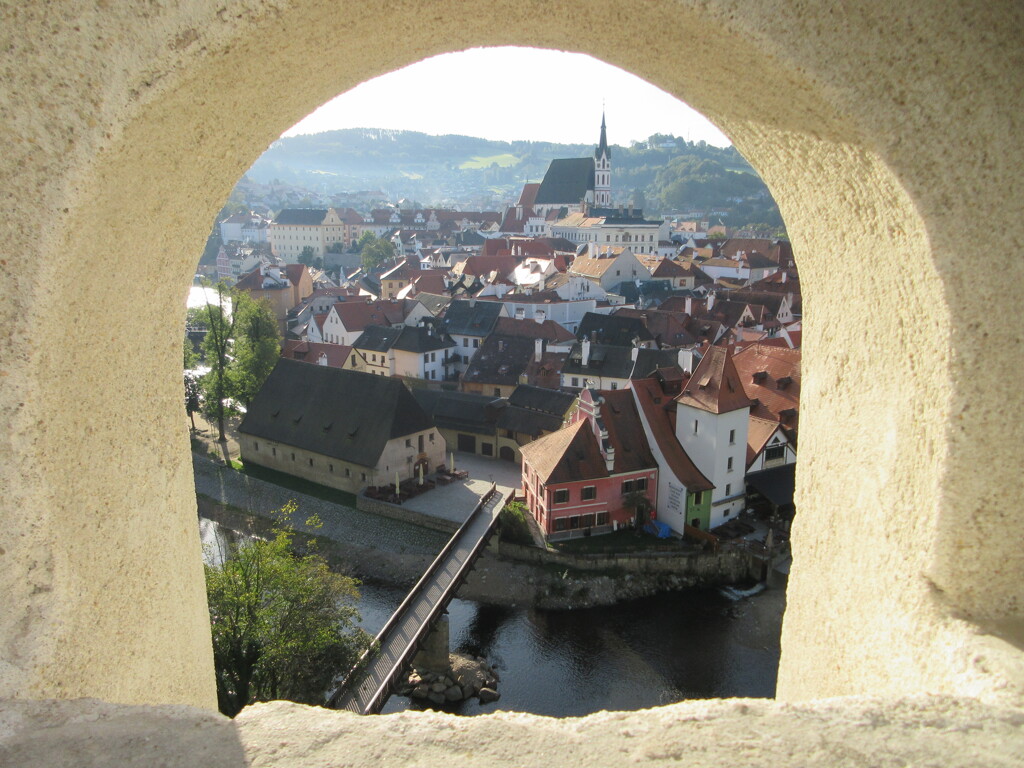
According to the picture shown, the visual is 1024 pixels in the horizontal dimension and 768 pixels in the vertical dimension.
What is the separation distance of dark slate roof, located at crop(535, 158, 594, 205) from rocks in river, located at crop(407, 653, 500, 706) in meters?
63.1

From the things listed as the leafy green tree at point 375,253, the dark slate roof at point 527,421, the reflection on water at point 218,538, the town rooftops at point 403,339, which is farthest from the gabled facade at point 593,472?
the leafy green tree at point 375,253

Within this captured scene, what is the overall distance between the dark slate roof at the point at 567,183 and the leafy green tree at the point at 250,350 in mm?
50260

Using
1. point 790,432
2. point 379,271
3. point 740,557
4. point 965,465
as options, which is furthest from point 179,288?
point 379,271

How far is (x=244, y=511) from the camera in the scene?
62.3ft

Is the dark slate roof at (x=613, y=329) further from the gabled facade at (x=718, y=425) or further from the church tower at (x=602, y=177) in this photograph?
the church tower at (x=602, y=177)

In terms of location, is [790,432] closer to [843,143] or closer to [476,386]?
[476,386]

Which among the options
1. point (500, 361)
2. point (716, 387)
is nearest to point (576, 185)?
point (500, 361)

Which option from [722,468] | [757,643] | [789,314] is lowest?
[757,643]

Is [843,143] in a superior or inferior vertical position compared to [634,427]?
superior

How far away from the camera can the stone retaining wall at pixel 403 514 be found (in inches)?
683

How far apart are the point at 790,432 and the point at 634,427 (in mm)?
3776

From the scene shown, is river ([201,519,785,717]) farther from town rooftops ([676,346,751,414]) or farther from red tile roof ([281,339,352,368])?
red tile roof ([281,339,352,368])

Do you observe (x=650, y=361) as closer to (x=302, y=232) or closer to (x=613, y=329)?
(x=613, y=329)

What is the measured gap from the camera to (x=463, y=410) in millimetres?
22594
